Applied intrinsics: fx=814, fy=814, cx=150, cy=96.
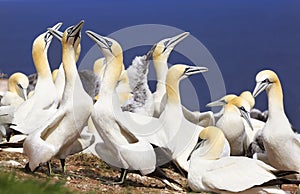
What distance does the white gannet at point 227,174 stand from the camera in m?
7.93

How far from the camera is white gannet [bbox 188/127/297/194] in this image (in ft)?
26.0

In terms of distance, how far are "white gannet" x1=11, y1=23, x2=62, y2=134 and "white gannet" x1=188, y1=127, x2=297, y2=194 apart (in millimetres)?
2274

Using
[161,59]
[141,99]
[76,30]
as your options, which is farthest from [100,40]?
[161,59]

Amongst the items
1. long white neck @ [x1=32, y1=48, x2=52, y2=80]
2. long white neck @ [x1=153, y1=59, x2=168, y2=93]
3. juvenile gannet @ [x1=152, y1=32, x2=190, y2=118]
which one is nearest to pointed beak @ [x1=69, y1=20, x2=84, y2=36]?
long white neck @ [x1=32, y1=48, x2=52, y2=80]

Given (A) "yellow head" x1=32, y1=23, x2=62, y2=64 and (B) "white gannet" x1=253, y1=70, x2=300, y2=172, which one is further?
(A) "yellow head" x1=32, y1=23, x2=62, y2=64

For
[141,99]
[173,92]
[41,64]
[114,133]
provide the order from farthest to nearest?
[41,64], [141,99], [173,92], [114,133]

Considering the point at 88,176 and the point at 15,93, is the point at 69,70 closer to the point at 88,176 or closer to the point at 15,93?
the point at 88,176

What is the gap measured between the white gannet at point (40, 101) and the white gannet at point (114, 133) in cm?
177

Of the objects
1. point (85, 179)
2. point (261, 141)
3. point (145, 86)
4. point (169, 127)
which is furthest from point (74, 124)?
point (261, 141)

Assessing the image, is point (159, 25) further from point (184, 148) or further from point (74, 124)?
point (74, 124)

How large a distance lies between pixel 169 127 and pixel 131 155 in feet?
5.52

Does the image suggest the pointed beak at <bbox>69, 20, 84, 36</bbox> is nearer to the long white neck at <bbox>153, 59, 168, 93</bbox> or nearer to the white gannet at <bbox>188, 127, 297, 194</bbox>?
the white gannet at <bbox>188, 127, 297, 194</bbox>

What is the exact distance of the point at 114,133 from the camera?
802 centimetres

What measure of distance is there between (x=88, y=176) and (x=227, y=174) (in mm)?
1520
